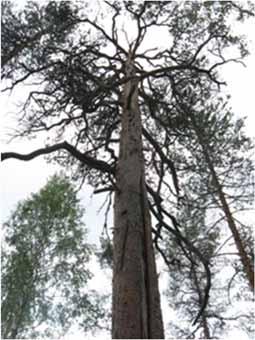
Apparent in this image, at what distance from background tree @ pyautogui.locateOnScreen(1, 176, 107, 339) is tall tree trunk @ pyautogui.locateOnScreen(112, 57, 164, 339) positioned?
500 centimetres

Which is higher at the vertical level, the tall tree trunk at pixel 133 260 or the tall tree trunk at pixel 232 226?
the tall tree trunk at pixel 232 226

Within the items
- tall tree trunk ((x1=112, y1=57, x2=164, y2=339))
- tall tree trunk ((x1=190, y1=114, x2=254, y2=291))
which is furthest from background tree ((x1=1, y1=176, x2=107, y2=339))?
tall tree trunk ((x1=112, y1=57, x2=164, y2=339))

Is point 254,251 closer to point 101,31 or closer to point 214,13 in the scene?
point 214,13

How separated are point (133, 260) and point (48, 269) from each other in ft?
19.4

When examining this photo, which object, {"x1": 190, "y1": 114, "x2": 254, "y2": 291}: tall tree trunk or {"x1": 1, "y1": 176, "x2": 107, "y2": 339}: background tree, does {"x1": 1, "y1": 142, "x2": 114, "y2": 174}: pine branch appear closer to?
{"x1": 190, "y1": 114, "x2": 254, "y2": 291}: tall tree trunk

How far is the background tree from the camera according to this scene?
24.7ft

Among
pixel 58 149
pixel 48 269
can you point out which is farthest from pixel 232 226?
pixel 58 149

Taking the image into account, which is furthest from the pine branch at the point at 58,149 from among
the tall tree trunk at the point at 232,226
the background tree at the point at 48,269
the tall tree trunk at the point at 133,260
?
the background tree at the point at 48,269

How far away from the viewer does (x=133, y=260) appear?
264 centimetres

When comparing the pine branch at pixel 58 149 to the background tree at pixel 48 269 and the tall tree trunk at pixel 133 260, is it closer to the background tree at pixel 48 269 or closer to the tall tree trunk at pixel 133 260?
the tall tree trunk at pixel 133 260

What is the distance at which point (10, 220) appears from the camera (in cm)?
886

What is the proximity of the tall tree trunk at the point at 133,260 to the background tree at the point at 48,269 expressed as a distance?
5.00 m

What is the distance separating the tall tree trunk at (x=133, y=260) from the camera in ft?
7.51

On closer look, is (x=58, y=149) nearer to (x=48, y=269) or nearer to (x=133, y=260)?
(x=133, y=260)
